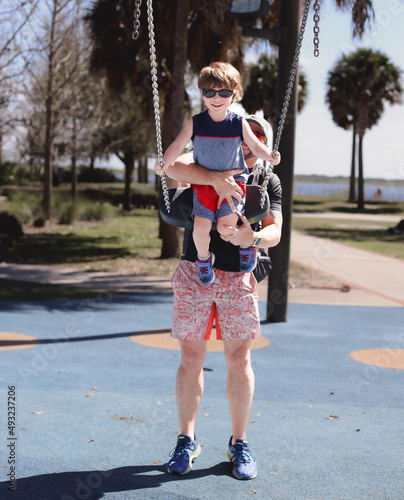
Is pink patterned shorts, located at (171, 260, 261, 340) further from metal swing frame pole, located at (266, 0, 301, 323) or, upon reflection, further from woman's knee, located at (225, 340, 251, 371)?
metal swing frame pole, located at (266, 0, 301, 323)

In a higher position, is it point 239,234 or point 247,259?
point 239,234

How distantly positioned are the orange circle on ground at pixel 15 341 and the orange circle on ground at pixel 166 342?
997 mm

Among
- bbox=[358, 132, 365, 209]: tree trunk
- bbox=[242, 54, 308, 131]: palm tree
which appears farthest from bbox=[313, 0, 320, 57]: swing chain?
bbox=[358, 132, 365, 209]: tree trunk

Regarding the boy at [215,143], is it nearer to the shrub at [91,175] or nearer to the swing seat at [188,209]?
the swing seat at [188,209]

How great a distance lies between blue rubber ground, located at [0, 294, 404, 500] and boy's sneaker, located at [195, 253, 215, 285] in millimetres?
1016

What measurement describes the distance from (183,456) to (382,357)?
317 cm

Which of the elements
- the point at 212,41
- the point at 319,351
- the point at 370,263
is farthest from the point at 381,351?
the point at 212,41

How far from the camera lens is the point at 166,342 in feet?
20.3

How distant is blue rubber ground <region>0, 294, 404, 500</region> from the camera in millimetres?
3061

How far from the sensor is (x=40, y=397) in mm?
4383

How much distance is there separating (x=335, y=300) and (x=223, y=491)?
20.3ft

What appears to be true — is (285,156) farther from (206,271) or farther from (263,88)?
(263,88)

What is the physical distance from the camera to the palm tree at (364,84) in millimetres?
39562

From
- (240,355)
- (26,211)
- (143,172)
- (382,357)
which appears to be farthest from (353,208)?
(240,355)
